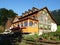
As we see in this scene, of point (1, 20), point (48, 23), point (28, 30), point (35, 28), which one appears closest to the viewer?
point (28, 30)

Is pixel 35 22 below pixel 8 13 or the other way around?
below

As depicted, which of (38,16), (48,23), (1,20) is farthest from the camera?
(1,20)

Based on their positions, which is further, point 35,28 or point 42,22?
point 42,22

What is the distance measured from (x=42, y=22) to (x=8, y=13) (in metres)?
39.3

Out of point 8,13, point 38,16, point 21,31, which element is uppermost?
point 8,13

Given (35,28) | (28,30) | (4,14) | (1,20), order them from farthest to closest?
1. (4,14)
2. (1,20)
3. (35,28)
4. (28,30)

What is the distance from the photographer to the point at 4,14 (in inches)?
3322

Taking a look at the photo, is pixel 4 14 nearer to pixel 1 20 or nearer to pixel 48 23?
pixel 1 20

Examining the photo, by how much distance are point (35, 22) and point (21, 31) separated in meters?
5.47

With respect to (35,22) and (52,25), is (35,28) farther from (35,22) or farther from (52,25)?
(52,25)

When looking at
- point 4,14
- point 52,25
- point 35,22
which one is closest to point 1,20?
point 4,14

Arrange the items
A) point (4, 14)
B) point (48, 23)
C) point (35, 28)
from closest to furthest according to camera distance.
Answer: point (35, 28) → point (48, 23) → point (4, 14)

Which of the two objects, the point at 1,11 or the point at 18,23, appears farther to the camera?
the point at 1,11

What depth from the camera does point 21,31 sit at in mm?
39031
